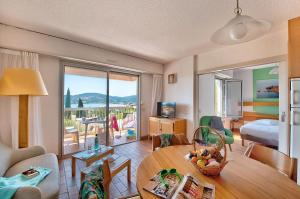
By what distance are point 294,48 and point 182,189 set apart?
2600 mm

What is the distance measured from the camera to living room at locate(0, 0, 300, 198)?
1508mm

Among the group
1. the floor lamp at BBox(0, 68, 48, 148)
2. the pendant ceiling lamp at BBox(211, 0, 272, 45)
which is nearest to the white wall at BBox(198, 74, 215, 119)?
the pendant ceiling lamp at BBox(211, 0, 272, 45)

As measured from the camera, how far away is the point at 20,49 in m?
2.49

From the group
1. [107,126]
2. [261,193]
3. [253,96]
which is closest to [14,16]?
[107,126]

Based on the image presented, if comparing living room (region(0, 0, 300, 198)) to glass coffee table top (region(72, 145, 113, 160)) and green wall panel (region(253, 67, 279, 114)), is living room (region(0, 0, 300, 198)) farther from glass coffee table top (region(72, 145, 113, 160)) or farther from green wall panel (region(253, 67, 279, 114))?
green wall panel (region(253, 67, 279, 114))

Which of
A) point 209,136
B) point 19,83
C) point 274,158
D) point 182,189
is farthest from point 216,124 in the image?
point 19,83

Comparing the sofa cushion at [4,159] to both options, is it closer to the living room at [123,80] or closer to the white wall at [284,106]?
the living room at [123,80]

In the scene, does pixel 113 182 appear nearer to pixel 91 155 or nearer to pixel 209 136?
pixel 91 155

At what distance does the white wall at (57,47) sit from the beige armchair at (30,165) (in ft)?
5.42

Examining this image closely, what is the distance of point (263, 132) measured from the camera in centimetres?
366

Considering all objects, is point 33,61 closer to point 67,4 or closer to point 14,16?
point 14,16

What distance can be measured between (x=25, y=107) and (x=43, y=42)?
1263 mm

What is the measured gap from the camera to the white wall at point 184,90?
13.1ft

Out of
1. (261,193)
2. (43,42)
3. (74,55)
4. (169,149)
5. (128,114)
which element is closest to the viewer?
(261,193)
